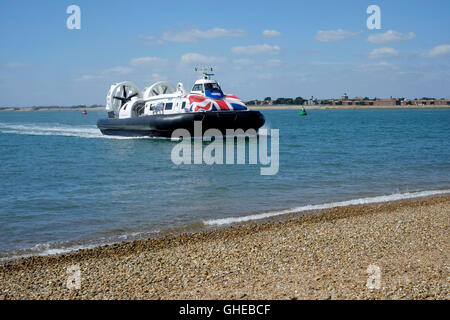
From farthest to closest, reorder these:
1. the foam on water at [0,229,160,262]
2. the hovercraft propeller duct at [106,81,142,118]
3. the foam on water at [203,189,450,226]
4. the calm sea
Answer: the hovercraft propeller duct at [106,81,142,118] < the foam on water at [203,189,450,226] < the calm sea < the foam on water at [0,229,160,262]

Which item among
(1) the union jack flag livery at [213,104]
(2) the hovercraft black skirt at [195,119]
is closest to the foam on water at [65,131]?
(2) the hovercraft black skirt at [195,119]

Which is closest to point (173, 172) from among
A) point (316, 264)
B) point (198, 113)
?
point (198, 113)

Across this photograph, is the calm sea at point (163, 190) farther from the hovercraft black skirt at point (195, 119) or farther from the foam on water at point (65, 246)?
the hovercraft black skirt at point (195, 119)

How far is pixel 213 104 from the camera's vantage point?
21.2 m

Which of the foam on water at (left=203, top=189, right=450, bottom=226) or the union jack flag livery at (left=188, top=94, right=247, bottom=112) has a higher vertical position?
the union jack flag livery at (left=188, top=94, right=247, bottom=112)

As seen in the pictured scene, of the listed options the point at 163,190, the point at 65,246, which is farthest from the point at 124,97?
the point at 65,246

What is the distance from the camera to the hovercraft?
816 inches

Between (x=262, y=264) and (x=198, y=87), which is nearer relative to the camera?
(x=262, y=264)

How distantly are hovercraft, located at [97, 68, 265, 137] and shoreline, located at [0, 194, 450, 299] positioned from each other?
14140 mm

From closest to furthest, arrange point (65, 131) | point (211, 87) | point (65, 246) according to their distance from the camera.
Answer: point (65, 246), point (211, 87), point (65, 131)

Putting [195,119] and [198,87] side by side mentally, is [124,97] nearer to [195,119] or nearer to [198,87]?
[198,87]

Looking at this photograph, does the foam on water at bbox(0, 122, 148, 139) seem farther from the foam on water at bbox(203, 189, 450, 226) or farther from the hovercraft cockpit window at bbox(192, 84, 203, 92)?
the foam on water at bbox(203, 189, 450, 226)

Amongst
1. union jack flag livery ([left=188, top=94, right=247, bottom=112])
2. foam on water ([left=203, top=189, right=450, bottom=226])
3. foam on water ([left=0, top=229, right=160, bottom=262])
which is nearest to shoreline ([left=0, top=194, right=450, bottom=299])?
foam on water ([left=0, top=229, right=160, bottom=262])

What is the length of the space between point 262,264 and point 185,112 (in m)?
16.9
